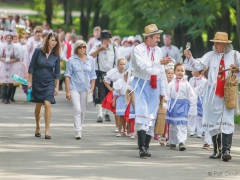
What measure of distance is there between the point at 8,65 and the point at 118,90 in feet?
24.3

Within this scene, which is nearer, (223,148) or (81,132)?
(223,148)

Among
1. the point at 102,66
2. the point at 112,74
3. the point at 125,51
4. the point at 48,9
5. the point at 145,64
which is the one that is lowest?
the point at 112,74

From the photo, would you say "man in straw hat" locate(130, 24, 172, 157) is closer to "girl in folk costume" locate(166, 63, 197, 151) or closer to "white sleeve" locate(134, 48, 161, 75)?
"white sleeve" locate(134, 48, 161, 75)

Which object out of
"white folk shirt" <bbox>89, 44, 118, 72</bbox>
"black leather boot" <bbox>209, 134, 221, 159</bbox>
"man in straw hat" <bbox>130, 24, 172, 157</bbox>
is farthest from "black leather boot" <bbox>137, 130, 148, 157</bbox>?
"white folk shirt" <bbox>89, 44, 118, 72</bbox>

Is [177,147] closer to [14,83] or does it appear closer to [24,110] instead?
[24,110]

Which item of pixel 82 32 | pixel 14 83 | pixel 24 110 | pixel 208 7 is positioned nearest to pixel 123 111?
pixel 24 110

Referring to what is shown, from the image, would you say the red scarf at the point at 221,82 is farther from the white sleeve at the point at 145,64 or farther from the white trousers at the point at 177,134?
the white trousers at the point at 177,134

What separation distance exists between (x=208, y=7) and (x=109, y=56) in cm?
838

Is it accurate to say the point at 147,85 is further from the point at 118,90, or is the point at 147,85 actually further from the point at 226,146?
the point at 118,90

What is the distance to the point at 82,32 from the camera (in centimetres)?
6203

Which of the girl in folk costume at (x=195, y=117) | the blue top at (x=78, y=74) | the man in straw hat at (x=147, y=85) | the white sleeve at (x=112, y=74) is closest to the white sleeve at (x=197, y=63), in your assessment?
the man in straw hat at (x=147, y=85)

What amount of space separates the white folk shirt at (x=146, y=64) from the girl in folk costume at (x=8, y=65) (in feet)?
34.1

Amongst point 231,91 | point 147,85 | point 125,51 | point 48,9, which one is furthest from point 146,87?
point 48,9

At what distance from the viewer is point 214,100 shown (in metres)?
13.5
